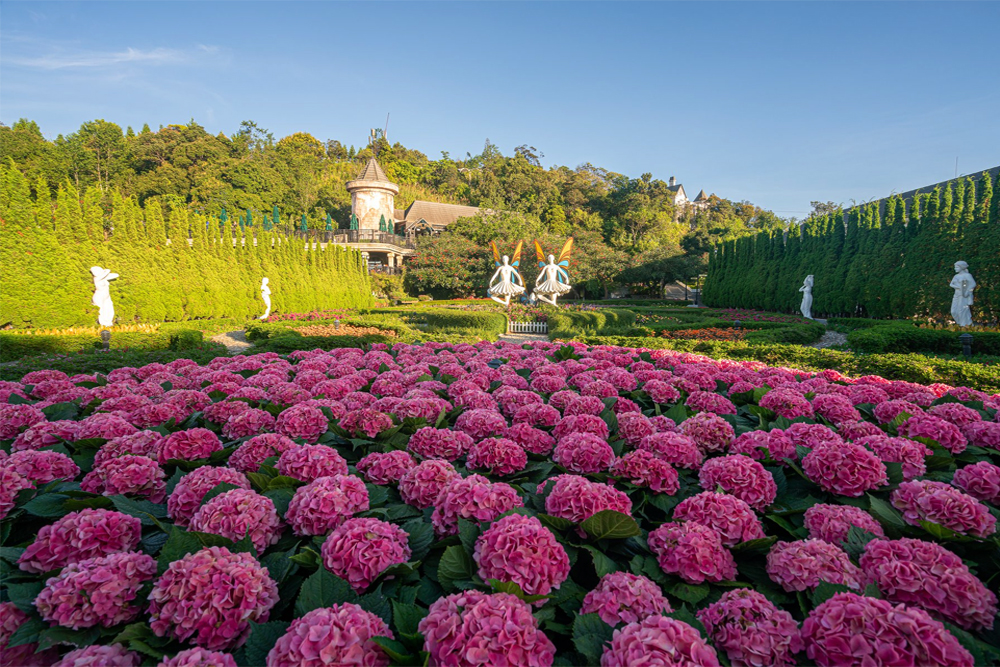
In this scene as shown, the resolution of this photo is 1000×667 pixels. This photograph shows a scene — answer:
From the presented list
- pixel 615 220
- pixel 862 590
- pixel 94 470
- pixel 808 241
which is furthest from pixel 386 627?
pixel 615 220

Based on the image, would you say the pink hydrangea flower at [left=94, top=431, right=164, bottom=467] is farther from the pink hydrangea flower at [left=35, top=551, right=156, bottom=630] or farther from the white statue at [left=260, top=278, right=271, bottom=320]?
the white statue at [left=260, top=278, right=271, bottom=320]

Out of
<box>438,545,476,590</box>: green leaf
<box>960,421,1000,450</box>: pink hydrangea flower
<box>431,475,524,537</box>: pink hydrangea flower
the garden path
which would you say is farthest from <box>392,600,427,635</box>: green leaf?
the garden path

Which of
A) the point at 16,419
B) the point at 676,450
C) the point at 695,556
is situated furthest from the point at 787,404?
the point at 16,419

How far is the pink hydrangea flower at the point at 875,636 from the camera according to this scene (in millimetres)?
941

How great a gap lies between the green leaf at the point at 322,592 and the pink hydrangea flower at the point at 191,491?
24.4 inches

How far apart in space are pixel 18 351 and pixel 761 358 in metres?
12.6

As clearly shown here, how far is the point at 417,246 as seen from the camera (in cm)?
3384

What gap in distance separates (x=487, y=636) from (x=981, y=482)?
193 cm

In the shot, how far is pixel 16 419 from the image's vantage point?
7.56ft

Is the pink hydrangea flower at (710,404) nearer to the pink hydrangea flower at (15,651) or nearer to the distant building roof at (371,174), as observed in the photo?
the pink hydrangea flower at (15,651)

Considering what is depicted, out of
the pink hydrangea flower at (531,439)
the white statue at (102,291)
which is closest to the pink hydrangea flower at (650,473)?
the pink hydrangea flower at (531,439)

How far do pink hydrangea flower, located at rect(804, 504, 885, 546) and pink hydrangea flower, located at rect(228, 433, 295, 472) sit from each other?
6.38 ft

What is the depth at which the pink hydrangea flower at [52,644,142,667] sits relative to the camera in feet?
3.27

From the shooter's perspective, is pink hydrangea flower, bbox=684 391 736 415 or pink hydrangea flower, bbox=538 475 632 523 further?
pink hydrangea flower, bbox=684 391 736 415
